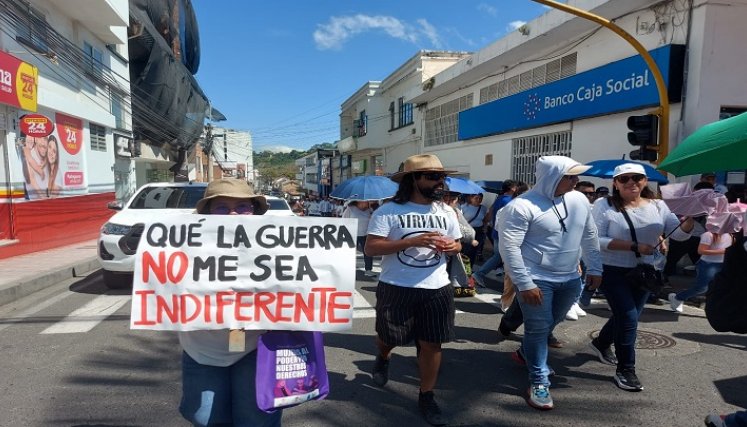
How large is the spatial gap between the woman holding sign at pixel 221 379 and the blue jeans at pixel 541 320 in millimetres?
1874

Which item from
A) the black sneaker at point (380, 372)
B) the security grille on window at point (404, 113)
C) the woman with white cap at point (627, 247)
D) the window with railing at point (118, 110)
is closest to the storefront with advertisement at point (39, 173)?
the window with railing at point (118, 110)

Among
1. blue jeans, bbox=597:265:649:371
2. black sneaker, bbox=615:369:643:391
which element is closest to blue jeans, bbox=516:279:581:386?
blue jeans, bbox=597:265:649:371

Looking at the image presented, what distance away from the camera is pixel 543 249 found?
123 inches

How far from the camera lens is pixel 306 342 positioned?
6.59 ft

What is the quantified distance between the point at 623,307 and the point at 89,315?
18.8 feet

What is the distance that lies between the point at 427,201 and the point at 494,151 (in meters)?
12.4

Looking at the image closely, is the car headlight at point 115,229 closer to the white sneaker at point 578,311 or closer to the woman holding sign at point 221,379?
the woman holding sign at point 221,379

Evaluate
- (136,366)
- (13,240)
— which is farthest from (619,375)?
(13,240)

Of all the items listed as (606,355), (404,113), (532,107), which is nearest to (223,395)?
(606,355)

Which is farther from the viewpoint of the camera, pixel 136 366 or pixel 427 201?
pixel 136 366

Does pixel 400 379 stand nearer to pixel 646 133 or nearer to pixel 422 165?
pixel 422 165

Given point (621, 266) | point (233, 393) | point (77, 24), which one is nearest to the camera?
point (233, 393)

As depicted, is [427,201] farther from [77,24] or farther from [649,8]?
[77,24]

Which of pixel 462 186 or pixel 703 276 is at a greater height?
pixel 462 186
